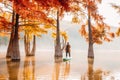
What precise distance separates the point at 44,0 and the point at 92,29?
3763 centimetres

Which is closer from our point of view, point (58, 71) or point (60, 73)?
point (60, 73)

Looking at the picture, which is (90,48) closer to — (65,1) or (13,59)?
(13,59)

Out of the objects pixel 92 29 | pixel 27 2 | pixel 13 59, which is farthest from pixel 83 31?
pixel 27 2

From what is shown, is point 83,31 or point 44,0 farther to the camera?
point 83,31

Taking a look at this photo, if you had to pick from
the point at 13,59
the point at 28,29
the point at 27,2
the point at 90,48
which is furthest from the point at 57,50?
the point at 27,2

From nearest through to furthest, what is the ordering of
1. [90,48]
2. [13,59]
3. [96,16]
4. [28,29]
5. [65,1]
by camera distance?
[65,1] < [13,59] < [28,29] < [96,16] < [90,48]

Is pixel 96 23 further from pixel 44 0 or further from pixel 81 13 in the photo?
pixel 44 0

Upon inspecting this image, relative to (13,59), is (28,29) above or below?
above

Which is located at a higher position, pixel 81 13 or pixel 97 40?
pixel 81 13

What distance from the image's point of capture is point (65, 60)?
3712 cm

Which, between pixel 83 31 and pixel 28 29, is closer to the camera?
pixel 28 29

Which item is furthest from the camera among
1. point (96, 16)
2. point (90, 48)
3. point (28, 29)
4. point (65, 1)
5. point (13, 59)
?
point (90, 48)

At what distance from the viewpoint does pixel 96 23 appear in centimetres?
4566

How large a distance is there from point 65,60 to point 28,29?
18.3ft
